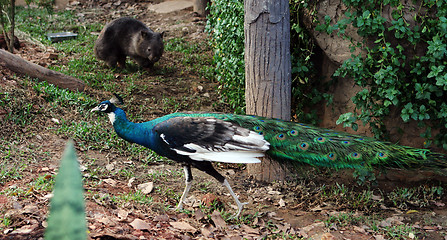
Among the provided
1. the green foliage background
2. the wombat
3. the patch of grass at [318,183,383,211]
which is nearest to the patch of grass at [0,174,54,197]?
the patch of grass at [318,183,383,211]

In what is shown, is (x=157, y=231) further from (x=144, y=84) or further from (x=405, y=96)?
(x=144, y=84)

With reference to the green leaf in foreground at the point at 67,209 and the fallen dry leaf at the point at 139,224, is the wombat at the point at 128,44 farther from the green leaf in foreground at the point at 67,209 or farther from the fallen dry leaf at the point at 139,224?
the green leaf in foreground at the point at 67,209

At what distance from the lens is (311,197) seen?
189 inches

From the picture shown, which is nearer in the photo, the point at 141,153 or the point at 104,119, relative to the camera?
the point at 141,153

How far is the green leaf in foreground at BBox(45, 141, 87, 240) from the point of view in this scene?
35.4 inches

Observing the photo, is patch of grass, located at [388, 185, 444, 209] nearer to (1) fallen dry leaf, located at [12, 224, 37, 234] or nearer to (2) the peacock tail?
(2) the peacock tail

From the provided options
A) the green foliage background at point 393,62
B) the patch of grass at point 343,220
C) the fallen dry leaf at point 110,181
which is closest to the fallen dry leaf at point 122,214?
the fallen dry leaf at point 110,181

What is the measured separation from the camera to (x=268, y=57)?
188 inches

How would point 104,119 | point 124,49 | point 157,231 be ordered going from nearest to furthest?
point 157,231, point 104,119, point 124,49

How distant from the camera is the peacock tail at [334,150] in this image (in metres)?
3.82

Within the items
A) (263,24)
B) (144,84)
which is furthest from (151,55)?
(263,24)

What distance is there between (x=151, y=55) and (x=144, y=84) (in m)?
0.65

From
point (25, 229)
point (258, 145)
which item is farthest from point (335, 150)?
point (25, 229)

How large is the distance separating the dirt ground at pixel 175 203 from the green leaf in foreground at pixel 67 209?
221 cm
